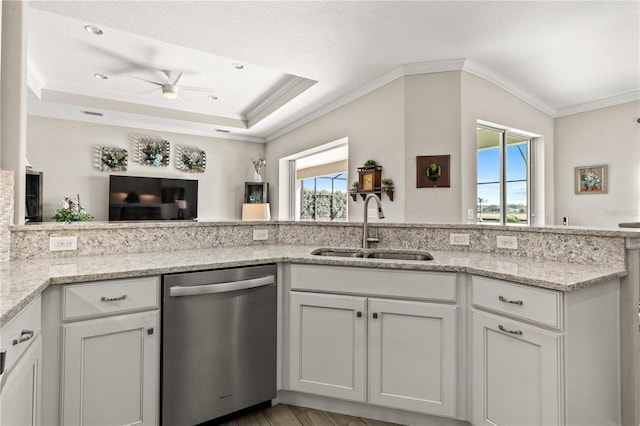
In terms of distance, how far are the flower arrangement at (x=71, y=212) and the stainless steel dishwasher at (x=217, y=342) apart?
3994 millimetres

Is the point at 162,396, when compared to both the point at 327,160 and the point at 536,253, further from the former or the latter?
the point at 327,160

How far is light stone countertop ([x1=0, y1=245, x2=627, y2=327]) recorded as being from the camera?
1.27m

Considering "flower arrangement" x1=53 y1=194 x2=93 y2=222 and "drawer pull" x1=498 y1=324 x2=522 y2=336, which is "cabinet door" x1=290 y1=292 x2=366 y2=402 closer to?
"drawer pull" x1=498 y1=324 x2=522 y2=336

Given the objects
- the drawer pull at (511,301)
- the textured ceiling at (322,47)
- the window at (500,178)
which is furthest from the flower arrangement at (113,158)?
the drawer pull at (511,301)

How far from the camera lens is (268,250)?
Answer: 2184mm

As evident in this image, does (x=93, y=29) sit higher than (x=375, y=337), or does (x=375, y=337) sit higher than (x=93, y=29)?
(x=93, y=29)

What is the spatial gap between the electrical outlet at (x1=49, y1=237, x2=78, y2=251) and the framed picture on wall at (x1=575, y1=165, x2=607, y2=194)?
5.13 meters

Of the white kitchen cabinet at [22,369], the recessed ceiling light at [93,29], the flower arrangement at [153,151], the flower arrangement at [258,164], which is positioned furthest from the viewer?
the flower arrangement at [258,164]

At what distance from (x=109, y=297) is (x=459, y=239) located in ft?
6.56

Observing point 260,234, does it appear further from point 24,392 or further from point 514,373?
point 514,373

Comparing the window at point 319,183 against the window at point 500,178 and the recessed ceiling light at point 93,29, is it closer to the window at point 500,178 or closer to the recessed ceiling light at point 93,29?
the window at point 500,178

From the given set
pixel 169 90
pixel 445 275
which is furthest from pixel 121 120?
→ pixel 445 275

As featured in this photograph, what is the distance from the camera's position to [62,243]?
1814 mm

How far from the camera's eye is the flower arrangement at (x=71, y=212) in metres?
4.55
